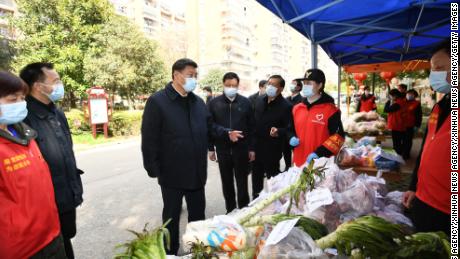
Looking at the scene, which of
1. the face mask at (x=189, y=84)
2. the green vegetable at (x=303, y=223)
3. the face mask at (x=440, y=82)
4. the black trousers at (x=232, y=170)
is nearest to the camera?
the green vegetable at (x=303, y=223)

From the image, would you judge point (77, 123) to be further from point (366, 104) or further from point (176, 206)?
point (176, 206)

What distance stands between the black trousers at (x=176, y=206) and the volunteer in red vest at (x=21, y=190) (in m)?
0.98

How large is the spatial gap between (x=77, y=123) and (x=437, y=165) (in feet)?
46.3

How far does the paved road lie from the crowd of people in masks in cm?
77

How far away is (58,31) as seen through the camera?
50.8 ft

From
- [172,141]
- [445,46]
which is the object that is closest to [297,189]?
[445,46]

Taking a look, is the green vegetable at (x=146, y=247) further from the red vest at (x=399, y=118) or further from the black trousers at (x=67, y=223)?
the red vest at (x=399, y=118)

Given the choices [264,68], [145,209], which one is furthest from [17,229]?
[264,68]

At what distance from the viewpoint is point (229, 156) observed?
3990mm

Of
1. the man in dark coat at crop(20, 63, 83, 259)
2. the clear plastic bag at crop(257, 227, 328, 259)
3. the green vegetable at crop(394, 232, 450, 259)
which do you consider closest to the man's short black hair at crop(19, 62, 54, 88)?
the man in dark coat at crop(20, 63, 83, 259)

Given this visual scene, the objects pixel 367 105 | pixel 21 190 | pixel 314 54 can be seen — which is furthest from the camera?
pixel 367 105

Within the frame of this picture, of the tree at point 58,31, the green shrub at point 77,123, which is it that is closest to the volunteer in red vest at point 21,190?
the green shrub at point 77,123

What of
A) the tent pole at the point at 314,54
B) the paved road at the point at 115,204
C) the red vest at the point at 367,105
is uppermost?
the tent pole at the point at 314,54

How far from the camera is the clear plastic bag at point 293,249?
1.22m
